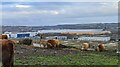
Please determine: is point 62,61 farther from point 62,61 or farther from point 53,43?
point 53,43

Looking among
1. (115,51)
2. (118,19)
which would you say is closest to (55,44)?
(115,51)

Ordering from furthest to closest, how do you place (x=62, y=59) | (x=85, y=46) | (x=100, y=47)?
(x=85, y=46) → (x=100, y=47) → (x=62, y=59)

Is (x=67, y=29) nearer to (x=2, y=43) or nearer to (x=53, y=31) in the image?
(x=53, y=31)

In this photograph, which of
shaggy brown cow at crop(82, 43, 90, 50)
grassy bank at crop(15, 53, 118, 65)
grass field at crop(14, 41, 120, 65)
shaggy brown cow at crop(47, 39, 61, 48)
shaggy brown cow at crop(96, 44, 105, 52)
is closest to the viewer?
grassy bank at crop(15, 53, 118, 65)

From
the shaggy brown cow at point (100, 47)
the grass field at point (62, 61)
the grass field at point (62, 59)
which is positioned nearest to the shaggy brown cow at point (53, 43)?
the shaggy brown cow at point (100, 47)

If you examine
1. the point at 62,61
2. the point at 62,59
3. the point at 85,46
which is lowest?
the point at 85,46

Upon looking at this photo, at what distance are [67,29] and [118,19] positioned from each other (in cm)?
542

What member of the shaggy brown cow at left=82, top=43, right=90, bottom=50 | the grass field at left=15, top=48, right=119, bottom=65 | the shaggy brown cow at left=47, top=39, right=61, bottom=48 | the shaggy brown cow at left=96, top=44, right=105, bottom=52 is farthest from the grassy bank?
the shaggy brown cow at left=47, top=39, right=61, bottom=48

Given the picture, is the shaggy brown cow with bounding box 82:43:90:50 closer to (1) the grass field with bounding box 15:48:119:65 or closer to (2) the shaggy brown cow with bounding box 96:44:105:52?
(2) the shaggy brown cow with bounding box 96:44:105:52

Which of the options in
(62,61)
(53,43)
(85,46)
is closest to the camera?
(62,61)

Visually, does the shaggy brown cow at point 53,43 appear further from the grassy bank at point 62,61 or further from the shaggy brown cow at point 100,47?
the grassy bank at point 62,61

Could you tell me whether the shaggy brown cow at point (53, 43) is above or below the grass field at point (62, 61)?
below

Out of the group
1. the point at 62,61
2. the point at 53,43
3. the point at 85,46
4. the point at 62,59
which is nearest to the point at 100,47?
the point at 85,46

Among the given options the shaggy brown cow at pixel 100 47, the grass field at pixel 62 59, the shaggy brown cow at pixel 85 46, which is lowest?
the shaggy brown cow at pixel 85 46
